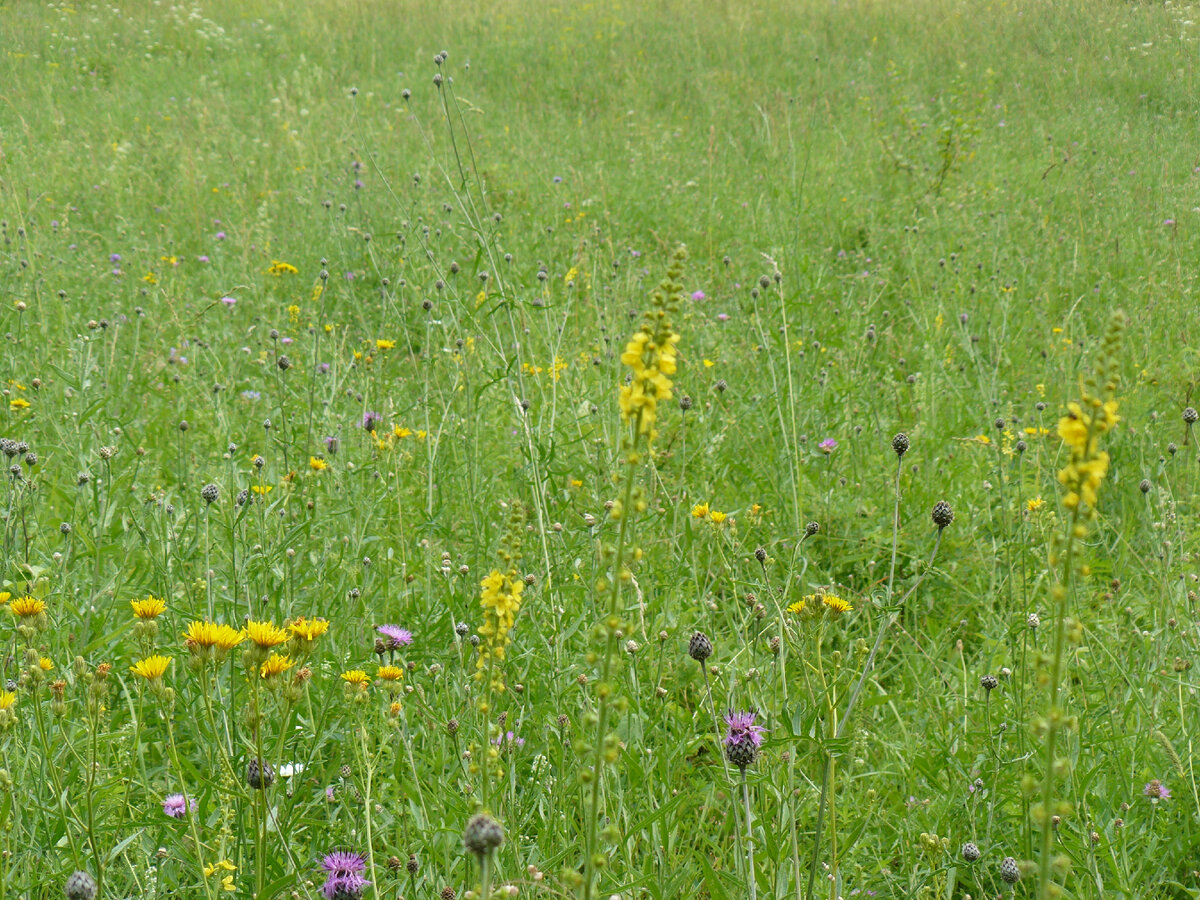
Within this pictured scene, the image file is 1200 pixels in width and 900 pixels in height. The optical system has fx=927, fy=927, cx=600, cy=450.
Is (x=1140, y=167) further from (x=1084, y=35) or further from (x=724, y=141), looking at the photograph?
(x=1084, y=35)

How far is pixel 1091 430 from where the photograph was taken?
0.71 m

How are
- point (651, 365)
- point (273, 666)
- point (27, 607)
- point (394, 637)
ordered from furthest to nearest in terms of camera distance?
point (394, 637) → point (27, 607) → point (273, 666) → point (651, 365)

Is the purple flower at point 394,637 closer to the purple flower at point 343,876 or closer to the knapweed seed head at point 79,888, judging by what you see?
the purple flower at point 343,876

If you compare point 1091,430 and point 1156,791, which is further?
point 1156,791

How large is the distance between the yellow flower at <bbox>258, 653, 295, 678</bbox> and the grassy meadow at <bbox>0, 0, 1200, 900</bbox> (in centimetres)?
1

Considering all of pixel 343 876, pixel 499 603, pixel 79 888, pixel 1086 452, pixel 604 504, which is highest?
pixel 1086 452

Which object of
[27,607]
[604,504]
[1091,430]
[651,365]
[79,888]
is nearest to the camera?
[1091,430]

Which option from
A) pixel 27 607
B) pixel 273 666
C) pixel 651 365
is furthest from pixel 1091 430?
pixel 27 607

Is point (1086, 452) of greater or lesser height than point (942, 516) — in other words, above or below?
above

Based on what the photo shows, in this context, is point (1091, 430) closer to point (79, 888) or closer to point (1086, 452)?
point (1086, 452)

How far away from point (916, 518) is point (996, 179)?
3824 mm

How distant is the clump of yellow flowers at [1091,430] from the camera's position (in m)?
0.69

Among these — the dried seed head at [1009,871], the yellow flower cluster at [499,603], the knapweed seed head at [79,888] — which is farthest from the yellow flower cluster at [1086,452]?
the knapweed seed head at [79,888]

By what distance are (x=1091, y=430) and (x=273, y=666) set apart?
3.48ft
